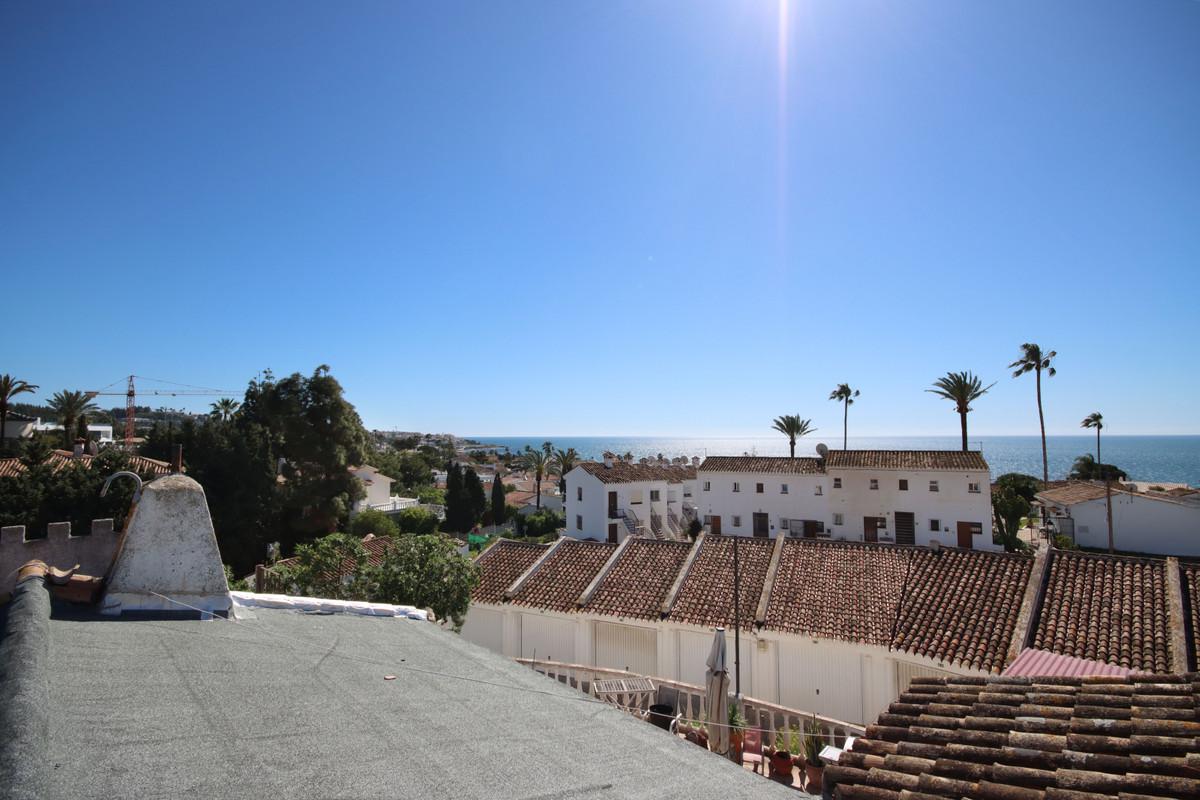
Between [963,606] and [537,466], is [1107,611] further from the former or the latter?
[537,466]

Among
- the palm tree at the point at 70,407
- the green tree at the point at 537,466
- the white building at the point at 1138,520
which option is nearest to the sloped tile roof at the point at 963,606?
the white building at the point at 1138,520

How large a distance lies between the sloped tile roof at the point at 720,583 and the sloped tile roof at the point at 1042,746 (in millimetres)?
13856

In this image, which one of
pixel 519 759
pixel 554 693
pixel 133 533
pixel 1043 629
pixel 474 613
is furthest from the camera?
pixel 474 613

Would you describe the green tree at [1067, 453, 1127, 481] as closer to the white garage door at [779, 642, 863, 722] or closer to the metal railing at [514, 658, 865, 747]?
the white garage door at [779, 642, 863, 722]

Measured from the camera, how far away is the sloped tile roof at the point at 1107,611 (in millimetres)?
15227

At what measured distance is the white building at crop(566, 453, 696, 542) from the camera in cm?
4594

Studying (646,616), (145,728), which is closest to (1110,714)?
(145,728)

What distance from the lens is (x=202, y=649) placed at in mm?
5023

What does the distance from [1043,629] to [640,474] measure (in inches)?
1373

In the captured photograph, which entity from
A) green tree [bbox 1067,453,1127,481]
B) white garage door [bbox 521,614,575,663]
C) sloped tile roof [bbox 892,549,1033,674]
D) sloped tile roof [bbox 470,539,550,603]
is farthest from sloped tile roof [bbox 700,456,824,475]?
green tree [bbox 1067,453,1127,481]

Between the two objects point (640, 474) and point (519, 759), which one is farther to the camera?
point (640, 474)

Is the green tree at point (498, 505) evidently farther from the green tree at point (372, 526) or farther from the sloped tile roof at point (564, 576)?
the sloped tile roof at point (564, 576)

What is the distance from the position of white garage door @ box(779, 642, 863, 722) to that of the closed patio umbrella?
6585mm

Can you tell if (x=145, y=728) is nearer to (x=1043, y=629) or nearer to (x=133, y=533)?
(x=133, y=533)
